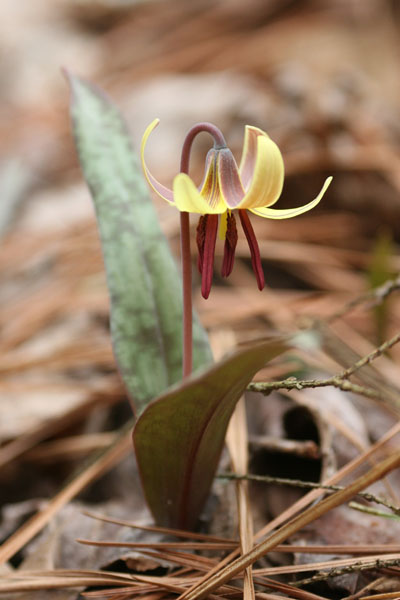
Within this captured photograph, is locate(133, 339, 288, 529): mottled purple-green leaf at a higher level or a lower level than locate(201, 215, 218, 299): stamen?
lower

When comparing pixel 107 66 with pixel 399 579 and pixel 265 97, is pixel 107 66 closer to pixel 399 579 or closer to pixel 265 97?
pixel 265 97

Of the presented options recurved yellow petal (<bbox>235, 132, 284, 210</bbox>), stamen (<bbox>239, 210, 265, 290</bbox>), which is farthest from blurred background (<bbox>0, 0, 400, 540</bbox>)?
recurved yellow petal (<bbox>235, 132, 284, 210</bbox>)

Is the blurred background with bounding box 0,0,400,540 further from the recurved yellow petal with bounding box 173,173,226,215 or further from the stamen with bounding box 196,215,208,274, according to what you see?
the recurved yellow petal with bounding box 173,173,226,215

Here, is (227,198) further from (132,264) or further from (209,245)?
(132,264)

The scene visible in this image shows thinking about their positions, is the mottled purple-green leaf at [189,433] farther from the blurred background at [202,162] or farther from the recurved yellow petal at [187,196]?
the blurred background at [202,162]

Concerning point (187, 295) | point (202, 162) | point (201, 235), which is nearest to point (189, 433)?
point (187, 295)

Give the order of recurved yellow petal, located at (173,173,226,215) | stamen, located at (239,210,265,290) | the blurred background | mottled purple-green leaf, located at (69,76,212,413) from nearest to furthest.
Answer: recurved yellow petal, located at (173,173,226,215)
stamen, located at (239,210,265,290)
mottled purple-green leaf, located at (69,76,212,413)
the blurred background
